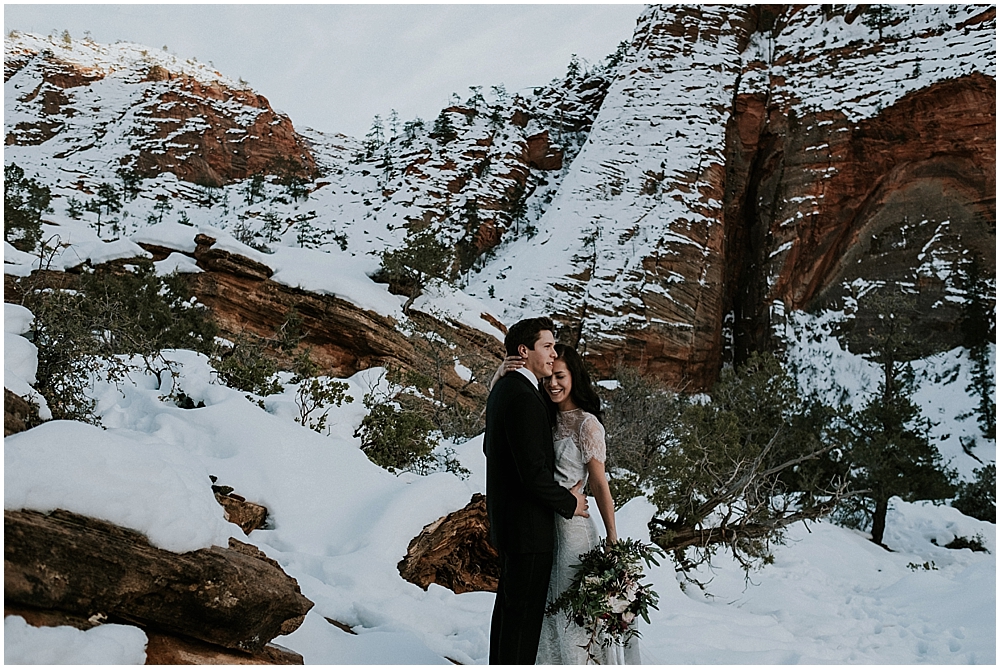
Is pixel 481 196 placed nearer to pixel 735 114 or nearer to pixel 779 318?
pixel 735 114

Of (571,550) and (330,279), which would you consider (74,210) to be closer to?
(330,279)

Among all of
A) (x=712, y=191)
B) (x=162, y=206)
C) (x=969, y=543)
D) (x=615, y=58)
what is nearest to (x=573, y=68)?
(x=615, y=58)

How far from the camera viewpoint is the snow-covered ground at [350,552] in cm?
187

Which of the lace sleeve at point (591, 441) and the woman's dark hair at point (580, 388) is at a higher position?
the woman's dark hair at point (580, 388)

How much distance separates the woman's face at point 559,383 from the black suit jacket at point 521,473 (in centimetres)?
14

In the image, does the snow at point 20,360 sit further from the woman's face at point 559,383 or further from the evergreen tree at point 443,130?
the evergreen tree at point 443,130

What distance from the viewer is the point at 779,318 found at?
66.4ft

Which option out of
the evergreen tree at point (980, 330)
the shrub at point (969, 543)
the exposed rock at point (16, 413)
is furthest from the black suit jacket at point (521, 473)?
the evergreen tree at point (980, 330)

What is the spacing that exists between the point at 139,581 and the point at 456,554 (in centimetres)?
257

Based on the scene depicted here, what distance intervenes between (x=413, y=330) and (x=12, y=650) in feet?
32.5

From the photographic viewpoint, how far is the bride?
2.40 meters

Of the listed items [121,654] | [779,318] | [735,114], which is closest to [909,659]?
[121,654]

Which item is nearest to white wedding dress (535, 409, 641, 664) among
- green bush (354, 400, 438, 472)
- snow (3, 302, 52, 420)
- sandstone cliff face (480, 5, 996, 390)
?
snow (3, 302, 52, 420)

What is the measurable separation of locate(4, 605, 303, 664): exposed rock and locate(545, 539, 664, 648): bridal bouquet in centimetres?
98
